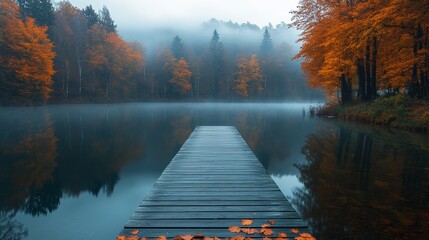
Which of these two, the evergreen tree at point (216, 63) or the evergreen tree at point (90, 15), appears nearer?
the evergreen tree at point (90, 15)

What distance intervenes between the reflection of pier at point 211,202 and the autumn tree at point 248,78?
5704 centimetres

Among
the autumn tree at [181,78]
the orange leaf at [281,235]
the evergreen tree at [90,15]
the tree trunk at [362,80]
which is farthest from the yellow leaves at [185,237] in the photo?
the evergreen tree at [90,15]

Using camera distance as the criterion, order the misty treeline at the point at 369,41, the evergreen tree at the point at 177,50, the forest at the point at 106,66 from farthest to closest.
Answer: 1. the evergreen tree at the point at 177,50
2. the forest at the point at 106,66
3. the misty treeline at the point at 369,41

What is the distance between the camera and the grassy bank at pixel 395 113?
16500mm

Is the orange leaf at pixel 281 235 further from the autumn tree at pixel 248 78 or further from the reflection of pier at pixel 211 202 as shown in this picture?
the autumn tree at pixel 248 78

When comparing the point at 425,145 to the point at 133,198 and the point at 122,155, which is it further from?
the point at 122,155

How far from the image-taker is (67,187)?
819 centimetres

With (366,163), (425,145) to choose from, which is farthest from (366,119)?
(366,163)

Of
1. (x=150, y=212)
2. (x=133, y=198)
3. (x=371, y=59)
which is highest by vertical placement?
(x=371, y=59)

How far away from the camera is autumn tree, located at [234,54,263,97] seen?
2554 inches

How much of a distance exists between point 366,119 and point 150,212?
20948 millimetres

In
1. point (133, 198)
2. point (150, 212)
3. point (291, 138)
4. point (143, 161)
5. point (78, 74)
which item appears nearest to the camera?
point (150, 212)

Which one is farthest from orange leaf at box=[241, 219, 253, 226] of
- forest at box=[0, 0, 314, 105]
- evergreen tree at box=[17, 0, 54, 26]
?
evergreen tree at box=[17, 0, 54, 26]

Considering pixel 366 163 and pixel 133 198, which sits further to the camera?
pixel 366 163
